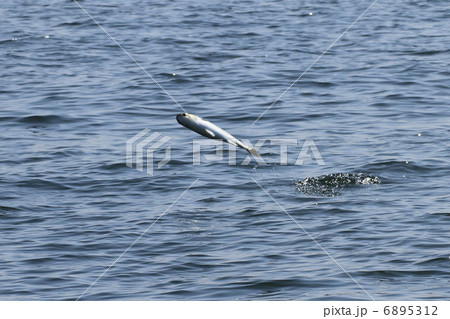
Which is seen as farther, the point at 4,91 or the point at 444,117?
the point at 4,91

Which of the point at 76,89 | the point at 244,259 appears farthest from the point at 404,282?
the point at 76,89

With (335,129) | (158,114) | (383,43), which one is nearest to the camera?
(335,129)

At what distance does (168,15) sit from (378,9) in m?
6.48

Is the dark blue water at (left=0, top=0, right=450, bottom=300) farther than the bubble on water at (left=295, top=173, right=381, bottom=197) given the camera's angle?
No

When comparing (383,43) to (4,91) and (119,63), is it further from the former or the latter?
(4,91)

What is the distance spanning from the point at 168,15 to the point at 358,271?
20.4 meters

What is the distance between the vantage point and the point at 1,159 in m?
17.8

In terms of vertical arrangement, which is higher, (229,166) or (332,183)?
(332,183)

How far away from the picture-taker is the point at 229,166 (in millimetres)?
17344

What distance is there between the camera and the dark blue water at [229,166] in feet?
41.3

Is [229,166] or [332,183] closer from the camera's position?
[332,183]

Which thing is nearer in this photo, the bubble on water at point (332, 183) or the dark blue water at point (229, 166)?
the dark blue water at point (229, 166)

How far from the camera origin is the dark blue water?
12.6 metres

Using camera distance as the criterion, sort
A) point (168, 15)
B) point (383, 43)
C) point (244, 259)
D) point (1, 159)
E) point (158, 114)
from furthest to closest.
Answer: point (168, 15), point (383, 43), point (158, 114), point (1, 159), point (244, 259)
